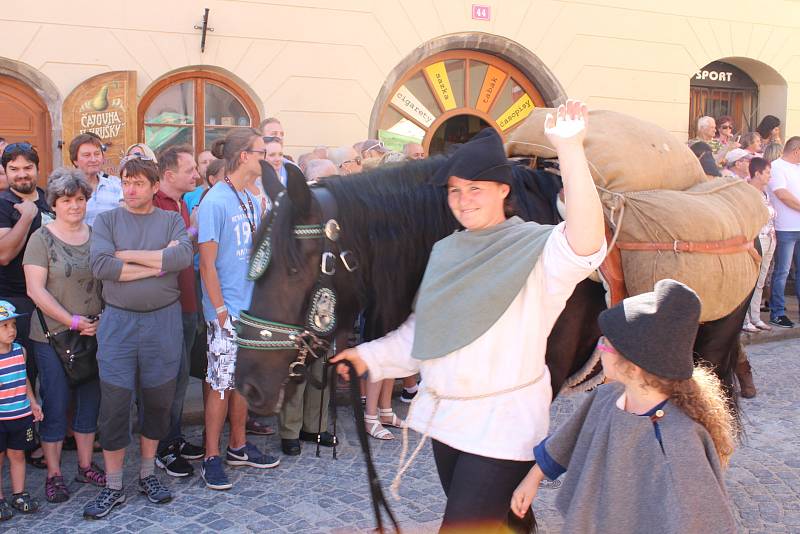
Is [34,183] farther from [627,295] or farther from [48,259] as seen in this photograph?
[627,295]

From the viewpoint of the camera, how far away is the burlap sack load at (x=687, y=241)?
300 centimetres

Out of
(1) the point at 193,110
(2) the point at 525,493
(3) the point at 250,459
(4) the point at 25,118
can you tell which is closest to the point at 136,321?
(3) the point at 250,459

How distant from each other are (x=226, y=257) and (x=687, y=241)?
2537 mm

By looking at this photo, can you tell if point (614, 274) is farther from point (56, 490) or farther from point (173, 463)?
point (56, 490)

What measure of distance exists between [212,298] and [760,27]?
34.5 ft

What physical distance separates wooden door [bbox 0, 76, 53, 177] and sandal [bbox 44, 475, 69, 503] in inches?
173

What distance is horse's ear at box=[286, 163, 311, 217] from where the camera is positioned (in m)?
2.36

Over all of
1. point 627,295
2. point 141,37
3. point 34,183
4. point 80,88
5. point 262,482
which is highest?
point 141,37

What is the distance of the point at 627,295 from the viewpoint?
9.70 ft

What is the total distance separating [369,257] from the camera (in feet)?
8.32

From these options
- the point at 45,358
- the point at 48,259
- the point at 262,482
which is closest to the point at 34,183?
the point at 48,259

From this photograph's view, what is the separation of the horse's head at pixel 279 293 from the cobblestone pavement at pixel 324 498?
1.75 meters

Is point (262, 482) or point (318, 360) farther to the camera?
point (262, 482)

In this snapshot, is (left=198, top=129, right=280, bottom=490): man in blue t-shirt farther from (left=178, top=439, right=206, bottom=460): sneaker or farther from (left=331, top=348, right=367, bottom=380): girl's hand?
(left=331, top=348, right=367, bottom=380): girl's hand
